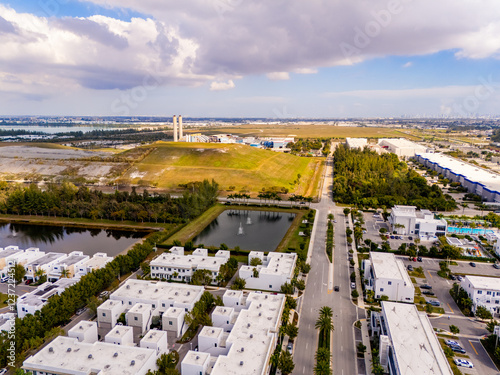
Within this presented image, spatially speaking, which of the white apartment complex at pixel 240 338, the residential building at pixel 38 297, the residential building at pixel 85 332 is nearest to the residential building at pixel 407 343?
the white apartment complex at pixel 240 338

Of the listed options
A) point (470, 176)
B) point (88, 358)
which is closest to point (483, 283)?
point (88, 358)

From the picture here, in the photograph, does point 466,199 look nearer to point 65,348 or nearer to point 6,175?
point 65,348

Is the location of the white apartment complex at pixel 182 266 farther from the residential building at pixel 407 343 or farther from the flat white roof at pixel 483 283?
the flat white roof at pixel 483 283

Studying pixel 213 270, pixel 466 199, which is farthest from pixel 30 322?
pixel 466 199

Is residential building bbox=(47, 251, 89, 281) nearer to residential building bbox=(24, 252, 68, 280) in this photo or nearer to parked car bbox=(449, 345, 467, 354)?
residential building bbox=(24, 252, 68, 280)

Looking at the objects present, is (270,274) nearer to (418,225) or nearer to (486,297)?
(486,297)
